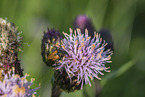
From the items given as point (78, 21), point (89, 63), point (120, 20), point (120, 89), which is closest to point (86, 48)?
point (89, 63)

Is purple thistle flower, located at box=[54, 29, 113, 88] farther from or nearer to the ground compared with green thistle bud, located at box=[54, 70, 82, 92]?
farther from the ground

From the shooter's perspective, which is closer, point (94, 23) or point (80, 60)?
point (80, 60)

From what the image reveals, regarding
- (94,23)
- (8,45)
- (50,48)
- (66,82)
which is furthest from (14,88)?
(94,23)

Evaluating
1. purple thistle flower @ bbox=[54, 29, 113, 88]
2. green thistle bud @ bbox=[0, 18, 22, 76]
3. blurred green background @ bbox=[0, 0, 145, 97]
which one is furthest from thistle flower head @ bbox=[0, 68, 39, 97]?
blurred green background @ bbox=[0, 0, 145, 97]

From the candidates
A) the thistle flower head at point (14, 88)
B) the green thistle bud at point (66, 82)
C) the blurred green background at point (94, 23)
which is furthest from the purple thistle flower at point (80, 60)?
the blurred green background at point (94, 23)

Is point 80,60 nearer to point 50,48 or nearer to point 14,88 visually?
point 50,48

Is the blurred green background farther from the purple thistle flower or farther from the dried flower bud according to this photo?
the purple thistle flower

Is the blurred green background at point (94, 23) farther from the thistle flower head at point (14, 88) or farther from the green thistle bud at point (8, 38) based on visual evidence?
the thistle flower head at point (14, 88)
